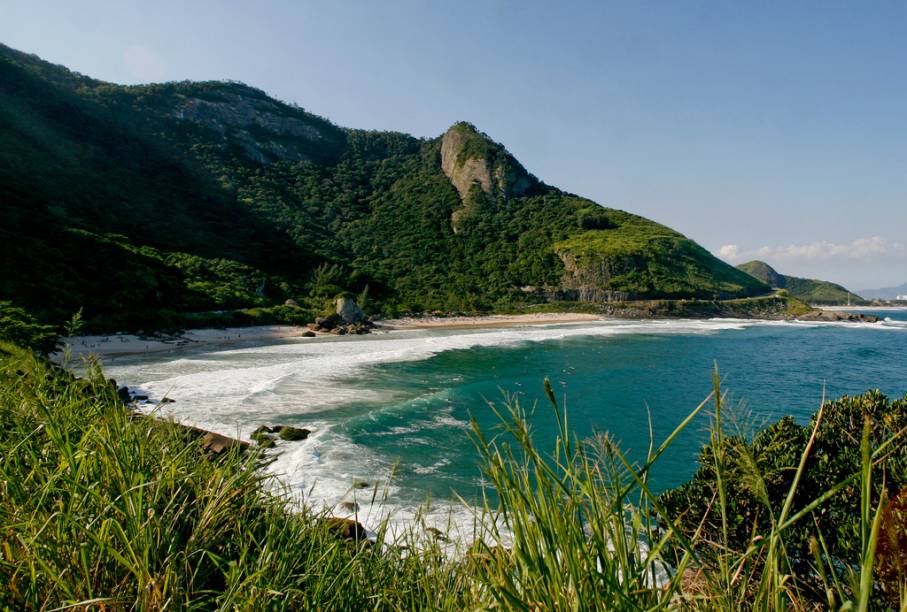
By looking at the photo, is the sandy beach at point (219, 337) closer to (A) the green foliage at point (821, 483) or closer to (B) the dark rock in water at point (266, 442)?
(B) the dark rock in water at point (266, 442)

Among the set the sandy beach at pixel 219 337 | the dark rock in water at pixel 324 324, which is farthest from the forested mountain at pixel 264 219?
the dark rock in water at pixel 324 324

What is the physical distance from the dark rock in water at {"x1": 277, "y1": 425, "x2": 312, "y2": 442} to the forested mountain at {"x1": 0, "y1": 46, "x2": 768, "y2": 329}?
74.8 ft

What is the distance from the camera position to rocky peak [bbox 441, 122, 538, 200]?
109 meters

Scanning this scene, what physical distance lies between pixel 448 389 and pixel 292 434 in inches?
356

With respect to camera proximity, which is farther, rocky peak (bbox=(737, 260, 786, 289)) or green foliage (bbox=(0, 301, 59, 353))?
rocky peak (bbox=(737, 260, 786, 289))

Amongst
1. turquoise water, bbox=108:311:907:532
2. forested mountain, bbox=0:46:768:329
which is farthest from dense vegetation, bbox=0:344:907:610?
forested mountain, bbox=0:46:768:329

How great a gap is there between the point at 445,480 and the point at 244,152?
4243 inches

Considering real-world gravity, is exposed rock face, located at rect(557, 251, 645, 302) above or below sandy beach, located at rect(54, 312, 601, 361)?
above

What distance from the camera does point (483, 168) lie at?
110 m

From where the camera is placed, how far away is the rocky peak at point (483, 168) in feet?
357

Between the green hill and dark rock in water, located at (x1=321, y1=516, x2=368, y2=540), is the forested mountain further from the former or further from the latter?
the green hill

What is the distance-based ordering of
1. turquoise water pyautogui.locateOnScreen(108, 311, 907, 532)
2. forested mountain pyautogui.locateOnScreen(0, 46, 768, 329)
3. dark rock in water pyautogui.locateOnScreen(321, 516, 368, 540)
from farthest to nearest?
1. forested mountain pyautogui.locateOnScreen(0, 46, 768, 329)
2. turquoise water pyautogui.locateOnScreen(108, 311, 907, 532)
3. dark rock in water pyautogui.locateOnScreen(321, 516, 368, 540)

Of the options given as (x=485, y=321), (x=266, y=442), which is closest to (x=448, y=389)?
(x=266, y=442)

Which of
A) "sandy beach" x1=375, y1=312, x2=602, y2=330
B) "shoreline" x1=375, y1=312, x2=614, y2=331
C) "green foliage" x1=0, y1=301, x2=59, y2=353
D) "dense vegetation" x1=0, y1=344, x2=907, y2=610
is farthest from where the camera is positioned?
"sandy beach" x1=375, y1=312, x2=602, y2=330
